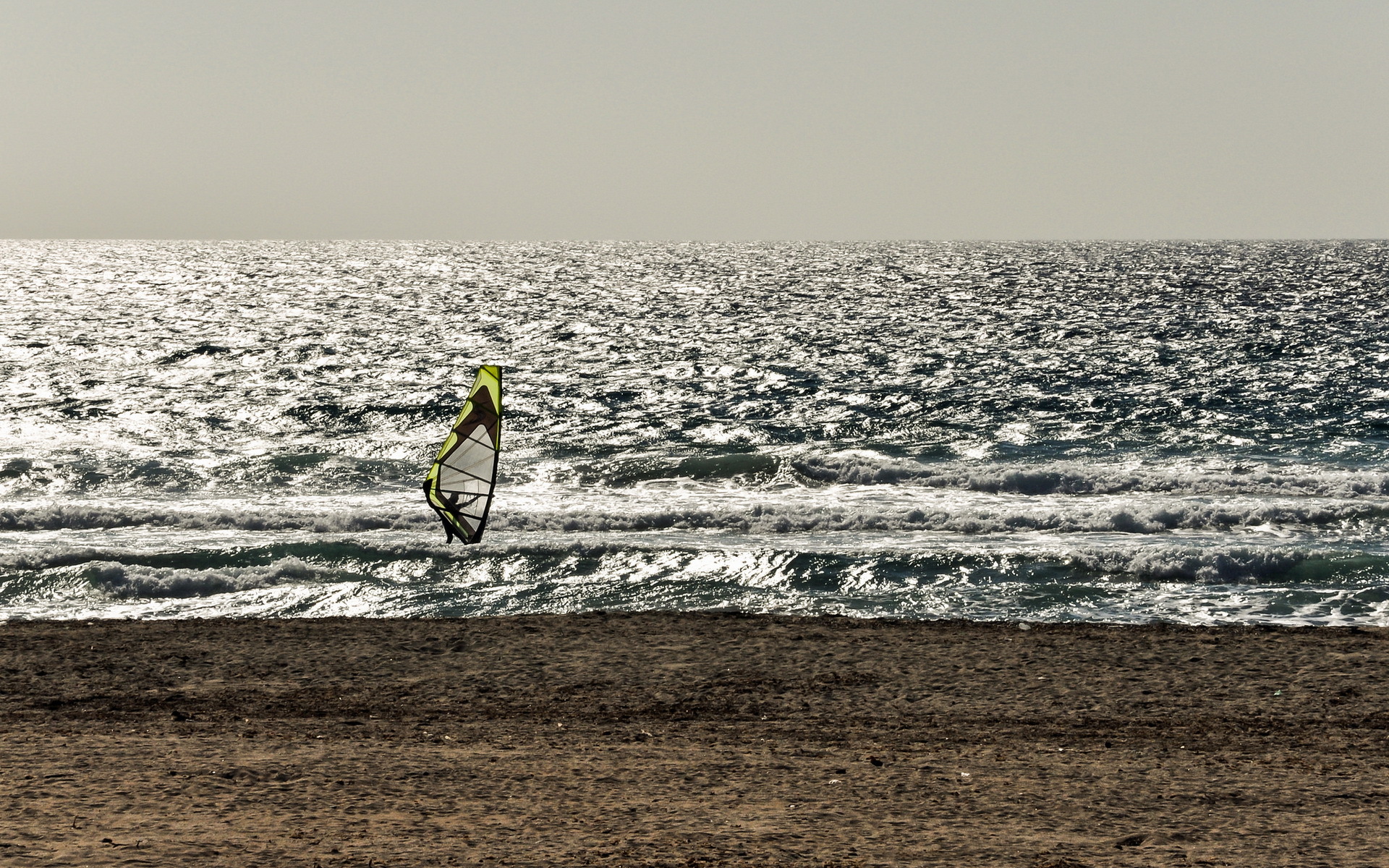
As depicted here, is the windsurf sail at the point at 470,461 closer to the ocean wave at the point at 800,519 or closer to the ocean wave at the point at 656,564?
the ocean wave at the point at 656,564

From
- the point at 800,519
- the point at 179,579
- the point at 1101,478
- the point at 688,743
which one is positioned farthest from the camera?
the point at 1101,478

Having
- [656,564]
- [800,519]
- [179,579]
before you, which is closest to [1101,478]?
[800,519]

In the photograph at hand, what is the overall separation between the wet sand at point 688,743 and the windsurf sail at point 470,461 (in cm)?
176

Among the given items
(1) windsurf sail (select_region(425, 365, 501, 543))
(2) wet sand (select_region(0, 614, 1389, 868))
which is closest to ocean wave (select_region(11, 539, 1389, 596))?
(2) wet sand (select_region(0, 614, 1389, 868))

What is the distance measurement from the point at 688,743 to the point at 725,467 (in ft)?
59.8

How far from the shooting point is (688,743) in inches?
454

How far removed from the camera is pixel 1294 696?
13.0m

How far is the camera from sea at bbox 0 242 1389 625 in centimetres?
1945

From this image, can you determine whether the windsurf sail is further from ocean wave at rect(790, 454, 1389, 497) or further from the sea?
ocean wave at rect(790, 454, 1389, 497)

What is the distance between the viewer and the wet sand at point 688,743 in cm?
870

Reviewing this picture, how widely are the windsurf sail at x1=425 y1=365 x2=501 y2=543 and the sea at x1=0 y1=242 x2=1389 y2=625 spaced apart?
372cm

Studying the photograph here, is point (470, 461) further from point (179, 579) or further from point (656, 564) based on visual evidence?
point (179, 579)

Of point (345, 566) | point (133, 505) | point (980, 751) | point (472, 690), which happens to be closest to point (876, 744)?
point (980, 751)

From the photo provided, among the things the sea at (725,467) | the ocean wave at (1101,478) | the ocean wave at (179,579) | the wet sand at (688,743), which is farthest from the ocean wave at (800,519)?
the wet sand at (688,743)
